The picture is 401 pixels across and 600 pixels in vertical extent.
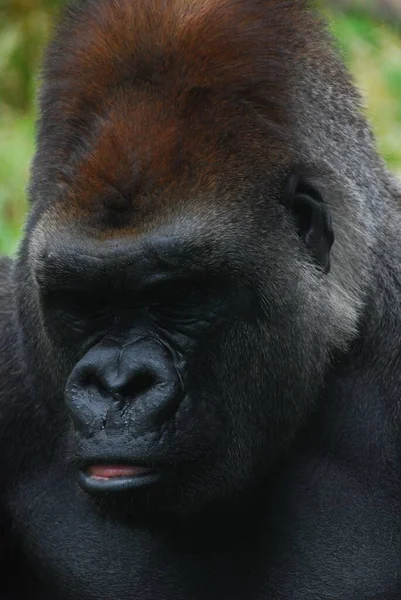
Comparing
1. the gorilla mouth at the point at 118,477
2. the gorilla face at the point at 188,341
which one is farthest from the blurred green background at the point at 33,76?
the gorilla mouth at the point at 118,477

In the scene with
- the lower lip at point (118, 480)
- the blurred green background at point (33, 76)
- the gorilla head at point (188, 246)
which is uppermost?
the blurred green background at point (33, 76)

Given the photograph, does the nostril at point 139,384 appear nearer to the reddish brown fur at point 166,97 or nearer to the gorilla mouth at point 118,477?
the gorilla mouth at point 118,477

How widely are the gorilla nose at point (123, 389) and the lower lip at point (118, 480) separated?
0.16 meters

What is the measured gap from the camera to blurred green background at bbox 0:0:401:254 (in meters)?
8.62

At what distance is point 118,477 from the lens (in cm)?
404

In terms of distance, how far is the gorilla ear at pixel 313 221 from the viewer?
443 cm

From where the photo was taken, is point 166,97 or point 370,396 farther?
point 370,396

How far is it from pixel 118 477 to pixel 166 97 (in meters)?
1.34

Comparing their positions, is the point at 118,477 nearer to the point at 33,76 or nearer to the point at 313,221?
the point at 313,221

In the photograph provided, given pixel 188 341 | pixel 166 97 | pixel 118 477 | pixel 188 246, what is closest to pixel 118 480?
pixel 118 477

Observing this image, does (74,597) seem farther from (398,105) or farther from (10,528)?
(398,105)

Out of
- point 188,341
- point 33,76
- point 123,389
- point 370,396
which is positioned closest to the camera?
point 123,389

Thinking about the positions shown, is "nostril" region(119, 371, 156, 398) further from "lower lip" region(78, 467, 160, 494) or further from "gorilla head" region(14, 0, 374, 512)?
"lower lip" region(78, 467, 160, 494)

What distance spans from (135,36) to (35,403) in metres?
1.56
